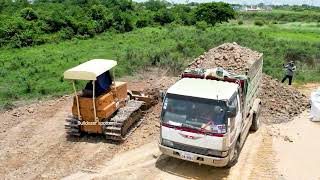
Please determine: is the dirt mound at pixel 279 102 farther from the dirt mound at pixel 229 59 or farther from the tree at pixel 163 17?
the tree at pixel 163 17

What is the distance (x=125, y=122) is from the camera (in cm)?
1403

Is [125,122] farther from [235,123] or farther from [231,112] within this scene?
[231,112]

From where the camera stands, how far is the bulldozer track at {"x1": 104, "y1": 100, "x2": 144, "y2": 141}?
44.4 ft

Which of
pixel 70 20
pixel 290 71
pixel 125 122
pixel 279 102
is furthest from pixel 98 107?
pixel 70 20

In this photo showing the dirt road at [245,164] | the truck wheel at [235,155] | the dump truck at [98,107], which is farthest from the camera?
the dump truck at [98,107]

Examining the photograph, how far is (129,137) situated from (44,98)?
6709mm

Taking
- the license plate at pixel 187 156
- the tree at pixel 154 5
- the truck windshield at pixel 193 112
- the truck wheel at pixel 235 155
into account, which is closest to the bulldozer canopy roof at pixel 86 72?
the truck windshield at pixel 193 112

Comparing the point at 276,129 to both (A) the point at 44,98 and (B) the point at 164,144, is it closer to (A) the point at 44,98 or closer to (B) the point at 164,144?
(B) the point at 164,144

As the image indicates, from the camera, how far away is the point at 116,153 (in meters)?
13.0

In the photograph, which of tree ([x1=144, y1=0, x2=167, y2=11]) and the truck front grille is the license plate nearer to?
the truck front grille

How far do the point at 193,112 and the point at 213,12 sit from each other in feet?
168

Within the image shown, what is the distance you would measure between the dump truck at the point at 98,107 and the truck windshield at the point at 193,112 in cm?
293

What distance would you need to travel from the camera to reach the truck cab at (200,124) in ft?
35.0

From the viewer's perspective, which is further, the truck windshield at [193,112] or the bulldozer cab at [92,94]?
the bulldozer cab at [92,94]
